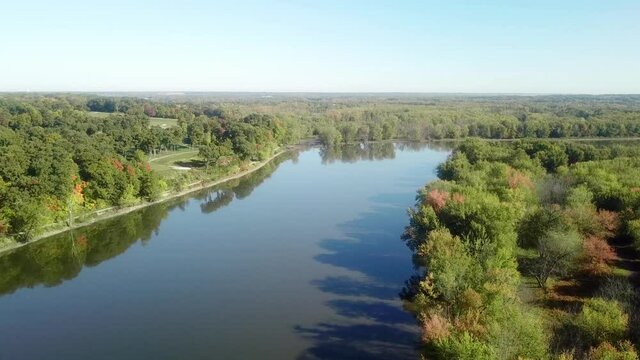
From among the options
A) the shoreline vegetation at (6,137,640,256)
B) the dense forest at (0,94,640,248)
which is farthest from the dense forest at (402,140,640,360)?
the dense forest at (0,94,640,248)

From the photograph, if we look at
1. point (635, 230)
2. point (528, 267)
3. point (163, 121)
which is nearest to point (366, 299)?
point (528, 267)

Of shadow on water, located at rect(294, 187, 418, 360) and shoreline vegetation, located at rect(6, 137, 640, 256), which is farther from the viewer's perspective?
shoreline vegetation, located at rect(6, 137, 640, 256)

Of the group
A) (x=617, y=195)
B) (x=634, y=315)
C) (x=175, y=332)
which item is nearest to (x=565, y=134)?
(x=617, y=195)

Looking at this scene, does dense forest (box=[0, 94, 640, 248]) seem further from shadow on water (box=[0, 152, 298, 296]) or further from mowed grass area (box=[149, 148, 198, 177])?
shadow on water (box=[0, 152, 298, 296])

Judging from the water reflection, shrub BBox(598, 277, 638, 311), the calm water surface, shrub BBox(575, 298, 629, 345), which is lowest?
the calm water surface

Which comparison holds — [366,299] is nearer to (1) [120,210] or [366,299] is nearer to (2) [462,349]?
(2) [462,349]

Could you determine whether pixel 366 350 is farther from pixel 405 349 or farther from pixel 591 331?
pixel 591 331
